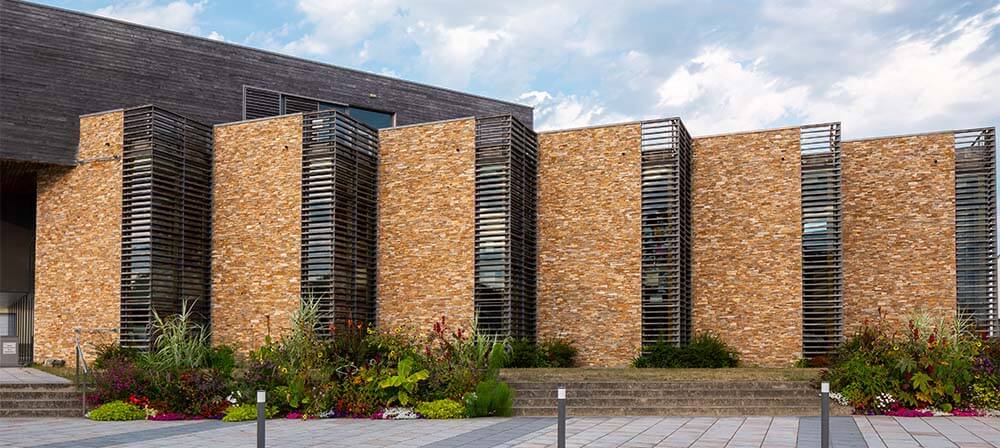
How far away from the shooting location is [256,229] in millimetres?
20750

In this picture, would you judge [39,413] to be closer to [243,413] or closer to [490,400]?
[243,413]

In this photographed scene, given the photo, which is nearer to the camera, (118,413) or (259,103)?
(118,413)

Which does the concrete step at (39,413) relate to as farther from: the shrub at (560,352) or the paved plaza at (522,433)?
the shrub at (560,352)

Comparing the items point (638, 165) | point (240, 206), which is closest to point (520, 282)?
point (638, 165)

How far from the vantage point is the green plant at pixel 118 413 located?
13.1 meters

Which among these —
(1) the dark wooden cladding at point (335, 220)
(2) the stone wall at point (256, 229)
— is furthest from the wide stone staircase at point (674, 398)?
(2) the stone wall at point (256, 229)

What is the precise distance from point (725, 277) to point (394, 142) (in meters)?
8.86

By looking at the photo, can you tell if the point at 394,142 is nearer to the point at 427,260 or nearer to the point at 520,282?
the point at 427,260

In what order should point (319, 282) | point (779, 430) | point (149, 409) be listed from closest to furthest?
point (779, 430) → point (149, 409) → point (319, 282)

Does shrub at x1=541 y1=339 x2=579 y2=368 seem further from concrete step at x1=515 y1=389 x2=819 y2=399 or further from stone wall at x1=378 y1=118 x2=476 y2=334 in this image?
concrete step at x1=515 y1=389 x2=819 y2=399

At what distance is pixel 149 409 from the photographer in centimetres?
1335

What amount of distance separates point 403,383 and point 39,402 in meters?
6.30

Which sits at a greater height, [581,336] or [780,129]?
[780,129]

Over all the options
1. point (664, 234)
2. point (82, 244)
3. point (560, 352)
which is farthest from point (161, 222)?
point (664, 234)
